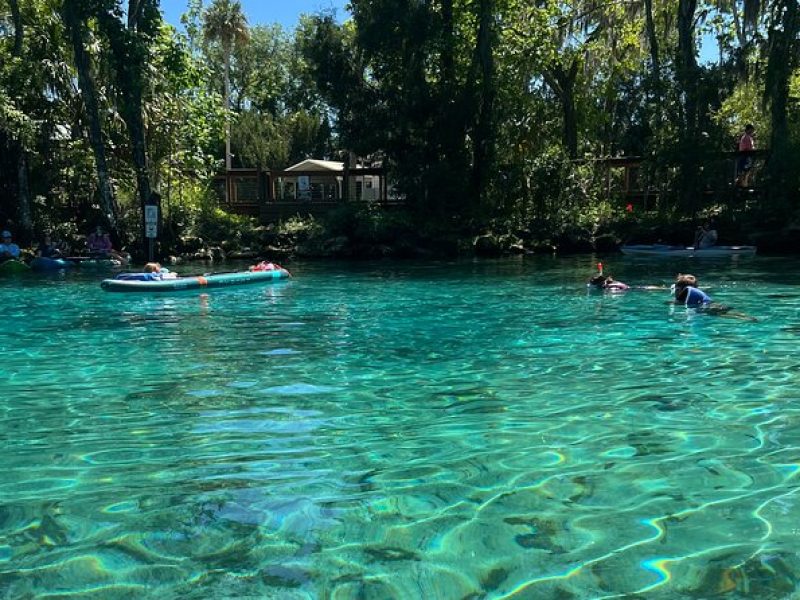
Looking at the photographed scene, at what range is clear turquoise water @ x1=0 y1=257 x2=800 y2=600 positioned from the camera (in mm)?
3400

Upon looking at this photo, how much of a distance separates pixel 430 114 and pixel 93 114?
12360 millimetres

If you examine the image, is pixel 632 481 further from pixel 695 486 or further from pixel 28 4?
pixel 28 4

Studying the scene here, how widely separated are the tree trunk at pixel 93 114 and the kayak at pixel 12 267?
482 cm

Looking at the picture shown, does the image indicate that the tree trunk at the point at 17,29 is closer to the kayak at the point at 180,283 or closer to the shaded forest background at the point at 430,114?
the shaded forest background at the point at 430,114

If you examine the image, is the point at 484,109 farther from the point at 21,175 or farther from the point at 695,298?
the point at 695,298

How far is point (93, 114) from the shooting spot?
24.9 meters

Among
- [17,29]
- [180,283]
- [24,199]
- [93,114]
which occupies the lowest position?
[180,283]

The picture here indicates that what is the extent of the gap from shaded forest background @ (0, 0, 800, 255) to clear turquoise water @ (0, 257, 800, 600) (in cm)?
1722

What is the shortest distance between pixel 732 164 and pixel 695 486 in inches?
1013

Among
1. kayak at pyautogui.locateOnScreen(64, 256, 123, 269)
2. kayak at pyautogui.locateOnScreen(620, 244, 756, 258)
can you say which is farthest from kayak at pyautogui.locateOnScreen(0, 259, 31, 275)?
kayak at pyautogui.locateOnScreen(620, 244, 756, 258)

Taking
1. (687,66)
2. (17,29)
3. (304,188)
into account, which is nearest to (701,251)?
(687,66)

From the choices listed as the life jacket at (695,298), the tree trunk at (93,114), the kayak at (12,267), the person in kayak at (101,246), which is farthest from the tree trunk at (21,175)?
the life jacket at (695,298)

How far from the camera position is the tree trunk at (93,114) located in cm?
2415

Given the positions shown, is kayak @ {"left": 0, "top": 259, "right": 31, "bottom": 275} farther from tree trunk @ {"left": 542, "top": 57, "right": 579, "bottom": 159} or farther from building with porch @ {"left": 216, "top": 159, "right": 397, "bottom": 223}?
tree trunk @ {"left": 542, "top": 57, "right": 579, "bottom": 159}
